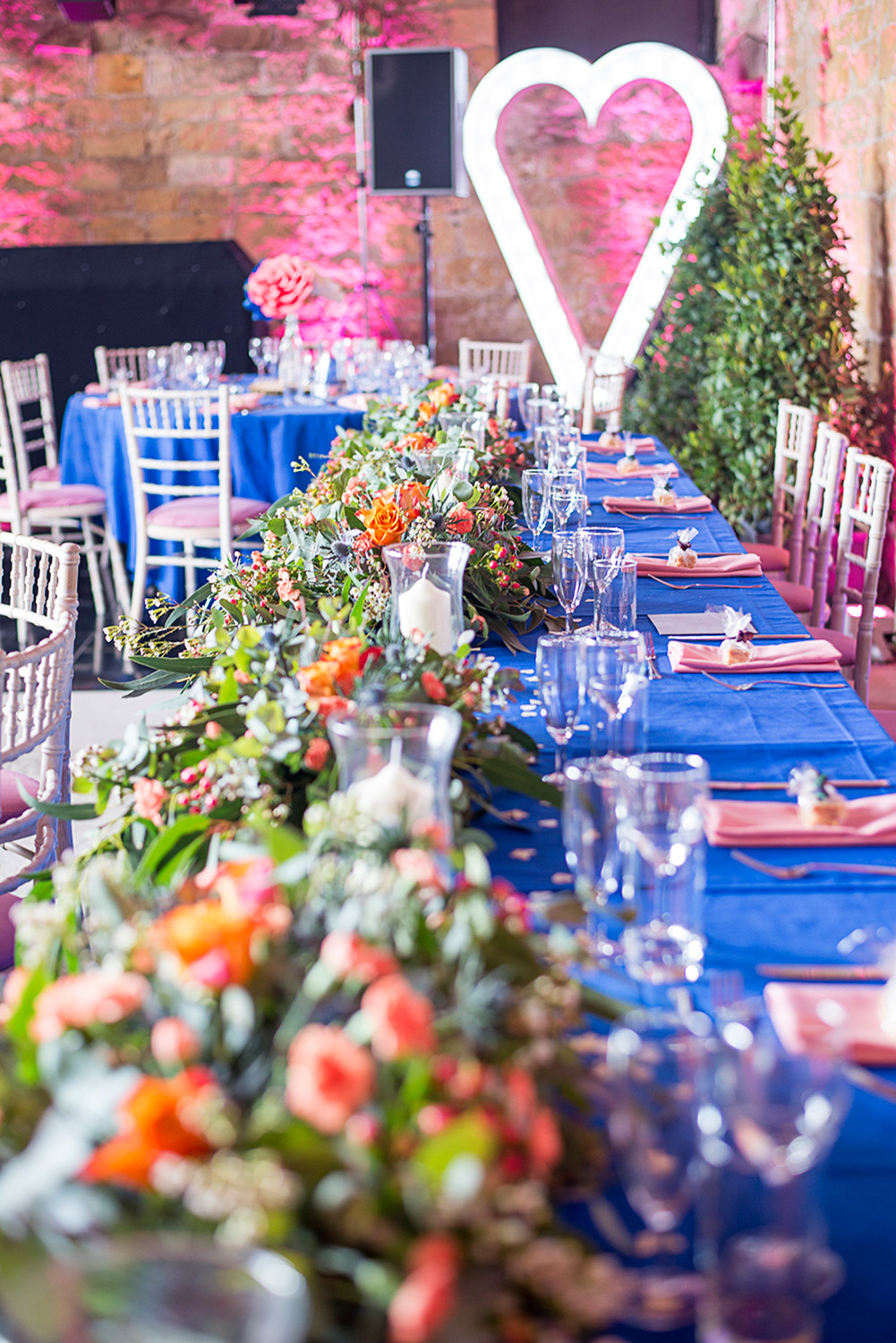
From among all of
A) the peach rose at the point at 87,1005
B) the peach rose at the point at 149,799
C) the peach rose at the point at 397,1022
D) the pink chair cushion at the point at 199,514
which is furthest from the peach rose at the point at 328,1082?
the pink chair cushion at the point at 199,514

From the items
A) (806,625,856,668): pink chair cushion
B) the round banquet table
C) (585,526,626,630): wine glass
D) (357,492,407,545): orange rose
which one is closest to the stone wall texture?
(806,625,856,668): pink chair cushion

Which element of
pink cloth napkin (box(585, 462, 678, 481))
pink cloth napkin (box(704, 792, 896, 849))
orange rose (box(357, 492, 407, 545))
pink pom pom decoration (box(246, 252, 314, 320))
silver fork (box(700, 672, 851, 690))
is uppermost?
pink pom pom decoration (box(246, 252, 314, 320))

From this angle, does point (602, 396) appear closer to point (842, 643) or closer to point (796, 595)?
point (796, 595)

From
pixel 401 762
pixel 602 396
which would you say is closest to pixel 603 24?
pixel 602 396

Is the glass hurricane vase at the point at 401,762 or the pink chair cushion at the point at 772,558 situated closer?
the glass hurricane vase at the point at 401,762

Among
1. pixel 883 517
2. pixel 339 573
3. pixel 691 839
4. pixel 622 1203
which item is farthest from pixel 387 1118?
pixel 883 517

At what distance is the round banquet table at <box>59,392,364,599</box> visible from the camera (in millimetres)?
5188

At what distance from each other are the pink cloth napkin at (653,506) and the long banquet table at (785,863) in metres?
0.72

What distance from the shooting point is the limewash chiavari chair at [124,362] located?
6.13 metres

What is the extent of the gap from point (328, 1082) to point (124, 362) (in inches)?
260

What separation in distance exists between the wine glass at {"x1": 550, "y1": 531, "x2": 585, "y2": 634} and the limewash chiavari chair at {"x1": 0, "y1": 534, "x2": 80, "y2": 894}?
30.3 inches

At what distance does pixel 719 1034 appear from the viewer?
0.80 m

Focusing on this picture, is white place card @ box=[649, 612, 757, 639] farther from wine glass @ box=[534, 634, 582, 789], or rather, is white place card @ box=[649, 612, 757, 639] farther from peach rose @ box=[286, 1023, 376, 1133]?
peach rose @ box=[286, 1023, 376, 1133]

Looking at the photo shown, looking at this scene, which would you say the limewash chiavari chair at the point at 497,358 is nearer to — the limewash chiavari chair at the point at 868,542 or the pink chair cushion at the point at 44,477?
the pink chair cushion at the point at 44,477
